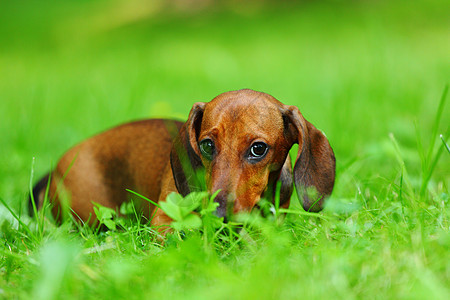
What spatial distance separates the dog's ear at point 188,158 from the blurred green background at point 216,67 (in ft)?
3.32

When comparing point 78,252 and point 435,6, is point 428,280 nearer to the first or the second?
point 78,252

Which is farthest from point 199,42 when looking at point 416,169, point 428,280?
point 428,280

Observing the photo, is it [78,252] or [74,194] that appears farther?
[74,194]

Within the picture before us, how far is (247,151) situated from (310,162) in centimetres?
40

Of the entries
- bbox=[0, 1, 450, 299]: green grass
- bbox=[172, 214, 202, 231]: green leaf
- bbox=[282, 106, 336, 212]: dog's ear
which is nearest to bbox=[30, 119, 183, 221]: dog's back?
bbox=[0, 1, 450, 299]: green grass

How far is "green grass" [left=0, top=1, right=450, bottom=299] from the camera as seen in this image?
7.02 feet

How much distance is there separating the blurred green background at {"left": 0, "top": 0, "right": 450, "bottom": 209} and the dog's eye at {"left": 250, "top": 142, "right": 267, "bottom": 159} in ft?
2.79

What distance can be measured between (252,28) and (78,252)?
13357 mm

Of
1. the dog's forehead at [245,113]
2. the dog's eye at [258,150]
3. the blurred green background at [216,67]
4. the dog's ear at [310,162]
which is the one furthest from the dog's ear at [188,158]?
the blurred green background at [216,67]

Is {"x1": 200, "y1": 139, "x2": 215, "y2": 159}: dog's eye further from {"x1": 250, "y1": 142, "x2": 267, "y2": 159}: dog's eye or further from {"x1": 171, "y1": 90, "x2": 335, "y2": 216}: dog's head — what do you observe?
{"x1": 250, "y1": 142, "x2": 267, "y2": 159}: dog's eye

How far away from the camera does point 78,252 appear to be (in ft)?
8.11

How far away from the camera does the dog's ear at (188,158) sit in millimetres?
3182

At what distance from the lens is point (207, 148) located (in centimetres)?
304

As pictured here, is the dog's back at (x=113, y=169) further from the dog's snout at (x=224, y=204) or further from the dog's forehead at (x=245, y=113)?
the dog's snout at (x=224, y=204)
